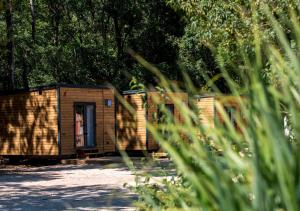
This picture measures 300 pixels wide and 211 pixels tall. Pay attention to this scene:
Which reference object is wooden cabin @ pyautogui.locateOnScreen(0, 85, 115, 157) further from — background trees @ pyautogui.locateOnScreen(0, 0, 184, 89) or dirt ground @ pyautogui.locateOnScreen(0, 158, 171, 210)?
background trees @ pyautogui.locateOnScreen(0, 0, 184, 89)

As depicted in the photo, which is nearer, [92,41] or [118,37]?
[92,41]

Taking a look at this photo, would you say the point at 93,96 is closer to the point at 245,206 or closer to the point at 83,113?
the point at 83,113

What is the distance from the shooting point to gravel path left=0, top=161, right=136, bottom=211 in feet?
27.7

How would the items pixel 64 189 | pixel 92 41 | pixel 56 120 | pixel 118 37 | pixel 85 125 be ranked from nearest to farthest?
1. pixel 64 189
2. pixel 56 120
3. pixel 85 125
4. pixel 92 41
5. pixel 118 37

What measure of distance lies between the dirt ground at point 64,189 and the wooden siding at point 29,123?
2651 millimetres

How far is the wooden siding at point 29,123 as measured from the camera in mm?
18266

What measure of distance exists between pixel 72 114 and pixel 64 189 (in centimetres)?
787

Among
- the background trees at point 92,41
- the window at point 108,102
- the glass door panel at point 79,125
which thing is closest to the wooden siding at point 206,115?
the glass door panel at point 79,125

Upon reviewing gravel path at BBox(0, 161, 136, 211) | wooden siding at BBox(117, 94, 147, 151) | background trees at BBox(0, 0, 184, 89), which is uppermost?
background trees at BBox(0, 0, 184, 89)

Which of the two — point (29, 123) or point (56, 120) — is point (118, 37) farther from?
point (56, 120)

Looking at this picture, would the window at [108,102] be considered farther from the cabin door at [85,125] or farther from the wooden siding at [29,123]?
the wooden siding at [29,123]

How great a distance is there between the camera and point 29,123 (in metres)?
19.1

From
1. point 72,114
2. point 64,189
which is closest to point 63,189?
point 64,189

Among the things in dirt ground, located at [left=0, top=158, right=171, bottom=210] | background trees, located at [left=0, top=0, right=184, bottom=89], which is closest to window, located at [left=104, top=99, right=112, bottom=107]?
dirt ground, located at [left=0, top=158, right=171, bottom=210]
